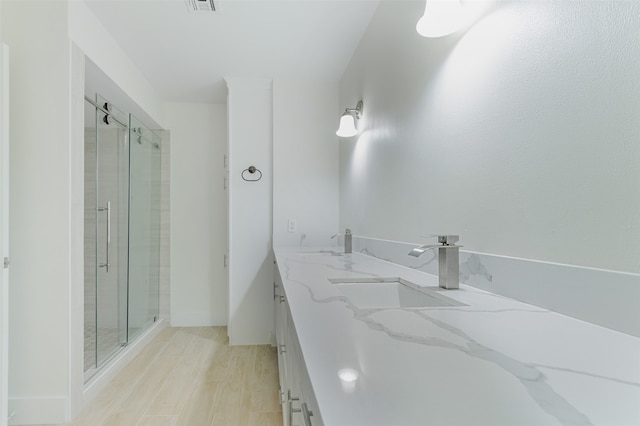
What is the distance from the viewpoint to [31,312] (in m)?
1.73

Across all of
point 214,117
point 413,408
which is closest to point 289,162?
point 214,117

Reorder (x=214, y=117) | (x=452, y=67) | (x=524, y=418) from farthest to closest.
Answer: (x=214, y=117)
(x=452, y=67)
(x=524, y=418)

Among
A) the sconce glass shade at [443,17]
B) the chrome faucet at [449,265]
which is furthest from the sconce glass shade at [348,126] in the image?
the chrome faucet at [449,265]

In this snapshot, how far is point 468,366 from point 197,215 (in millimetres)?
3400

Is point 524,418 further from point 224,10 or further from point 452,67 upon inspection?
point 224,10

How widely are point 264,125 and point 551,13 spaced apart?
7.97 feet

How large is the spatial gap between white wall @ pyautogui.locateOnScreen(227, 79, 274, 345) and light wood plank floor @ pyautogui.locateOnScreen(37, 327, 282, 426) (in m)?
0.24

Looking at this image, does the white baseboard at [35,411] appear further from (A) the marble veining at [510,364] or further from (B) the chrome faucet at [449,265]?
(B) the chrome faucet at [449,265]

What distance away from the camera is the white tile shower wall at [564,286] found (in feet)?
1.98

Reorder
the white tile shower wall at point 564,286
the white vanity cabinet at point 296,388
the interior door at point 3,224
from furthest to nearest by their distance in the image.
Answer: the interior door at point 3,224
the white tile shower wall at point 564,286
the white vanity cabinet at point 296,388

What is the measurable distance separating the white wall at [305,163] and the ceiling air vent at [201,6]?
3.30 feet

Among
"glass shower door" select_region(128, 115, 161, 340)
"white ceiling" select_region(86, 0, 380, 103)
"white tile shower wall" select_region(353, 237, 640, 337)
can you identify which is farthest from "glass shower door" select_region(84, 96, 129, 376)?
"white tile shower wall" select_region(353, 237, 640, 337)

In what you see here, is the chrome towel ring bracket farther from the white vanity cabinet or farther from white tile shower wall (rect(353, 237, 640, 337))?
white tile shower wall (rect(353, 237, 640, 337))

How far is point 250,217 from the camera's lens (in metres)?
2.93
